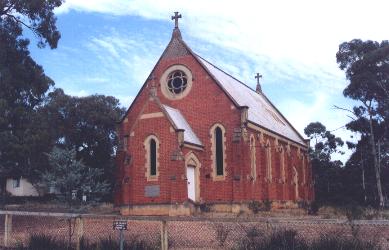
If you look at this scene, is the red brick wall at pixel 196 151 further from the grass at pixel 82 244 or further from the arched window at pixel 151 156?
the grass at pixel 82 244

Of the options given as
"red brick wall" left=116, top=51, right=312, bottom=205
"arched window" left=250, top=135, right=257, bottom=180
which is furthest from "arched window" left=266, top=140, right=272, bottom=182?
"arched window" left=250, top=135, right=257, bottom=180

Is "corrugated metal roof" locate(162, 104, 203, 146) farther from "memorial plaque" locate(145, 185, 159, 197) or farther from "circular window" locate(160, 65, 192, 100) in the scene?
"memorial plaque" locate(145, 185, 159, 197)

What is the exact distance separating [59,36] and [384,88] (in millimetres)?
36841

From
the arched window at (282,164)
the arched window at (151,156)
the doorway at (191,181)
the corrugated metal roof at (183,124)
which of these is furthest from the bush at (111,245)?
the arched window at (282,164)

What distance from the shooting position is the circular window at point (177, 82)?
126 feet

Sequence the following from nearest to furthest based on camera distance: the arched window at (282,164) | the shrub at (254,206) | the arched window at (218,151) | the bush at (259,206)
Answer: the shrub at (254,206) → the bush at (259,206) → the arched window at (218,151) → the arched window at (282,164)

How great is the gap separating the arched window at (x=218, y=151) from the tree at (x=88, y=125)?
726 inches

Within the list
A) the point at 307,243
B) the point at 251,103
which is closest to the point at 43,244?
the point at 307,243

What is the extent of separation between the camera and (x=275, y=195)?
41.0 meters

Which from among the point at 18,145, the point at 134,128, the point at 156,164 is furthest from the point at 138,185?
the point at 18,145

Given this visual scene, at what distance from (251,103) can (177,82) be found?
942cm

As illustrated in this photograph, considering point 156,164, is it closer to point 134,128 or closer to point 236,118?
point 134,128

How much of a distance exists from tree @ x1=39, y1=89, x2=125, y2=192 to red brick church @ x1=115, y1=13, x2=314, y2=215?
13.7 meters

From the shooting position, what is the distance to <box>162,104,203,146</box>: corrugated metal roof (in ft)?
112
